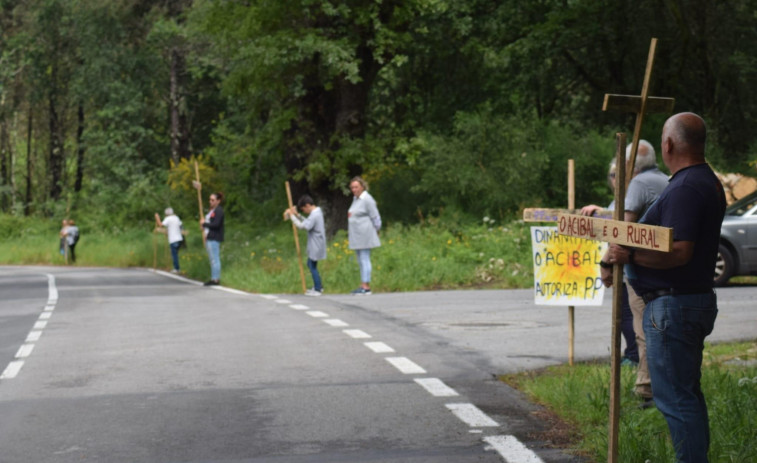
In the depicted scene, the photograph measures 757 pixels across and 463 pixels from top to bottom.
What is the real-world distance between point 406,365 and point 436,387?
4.45ft

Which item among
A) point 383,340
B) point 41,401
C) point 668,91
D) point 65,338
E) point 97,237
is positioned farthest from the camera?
point 97,237

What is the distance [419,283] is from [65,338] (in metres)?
9.27

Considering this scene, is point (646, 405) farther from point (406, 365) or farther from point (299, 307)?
point (299, 307)

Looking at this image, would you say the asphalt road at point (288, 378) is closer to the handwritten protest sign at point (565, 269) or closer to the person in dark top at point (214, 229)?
the handwritten protest sign at point (565, 269)

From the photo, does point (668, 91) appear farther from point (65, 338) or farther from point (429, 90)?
point (65, 338)

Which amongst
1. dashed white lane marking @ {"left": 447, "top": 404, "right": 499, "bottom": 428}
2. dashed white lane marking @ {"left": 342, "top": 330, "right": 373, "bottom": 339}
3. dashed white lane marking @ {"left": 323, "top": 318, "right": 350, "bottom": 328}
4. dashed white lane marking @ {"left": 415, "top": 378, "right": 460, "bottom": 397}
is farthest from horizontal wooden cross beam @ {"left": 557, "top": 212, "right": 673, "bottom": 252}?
dashed white lane marking @ {"left": 323, "top": 318, "right": 350, "bottom": 328}

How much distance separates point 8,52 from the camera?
57.2 metres

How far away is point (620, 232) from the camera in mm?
5266

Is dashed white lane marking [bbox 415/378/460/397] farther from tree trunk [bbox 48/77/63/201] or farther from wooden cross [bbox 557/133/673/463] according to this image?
tree trunk [bbox 48/77/63/201]

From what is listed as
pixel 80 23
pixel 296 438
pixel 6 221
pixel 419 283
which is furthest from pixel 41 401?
pixel 6 221

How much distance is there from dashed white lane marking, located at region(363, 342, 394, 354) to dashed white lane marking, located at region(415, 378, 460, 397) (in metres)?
1.95

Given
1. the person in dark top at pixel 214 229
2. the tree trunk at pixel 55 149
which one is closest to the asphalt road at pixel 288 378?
the person in dark top at pixel 214 229

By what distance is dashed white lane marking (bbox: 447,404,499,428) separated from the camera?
7.82 meters

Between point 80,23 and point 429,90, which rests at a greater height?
point 80,23
